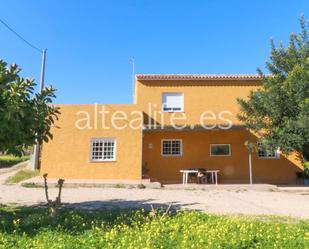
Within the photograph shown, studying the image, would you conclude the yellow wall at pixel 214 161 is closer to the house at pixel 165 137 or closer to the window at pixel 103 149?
the house at pixel 165 137

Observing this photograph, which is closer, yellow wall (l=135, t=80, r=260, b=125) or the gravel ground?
the gravel ground

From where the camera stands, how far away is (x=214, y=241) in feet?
20.7

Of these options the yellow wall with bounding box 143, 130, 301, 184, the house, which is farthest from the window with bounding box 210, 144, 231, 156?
the yellow wall with bounding box 143, 130, 301, 184

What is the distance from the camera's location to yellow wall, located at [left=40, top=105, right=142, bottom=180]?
19.3m

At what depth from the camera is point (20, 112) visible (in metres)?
7.50

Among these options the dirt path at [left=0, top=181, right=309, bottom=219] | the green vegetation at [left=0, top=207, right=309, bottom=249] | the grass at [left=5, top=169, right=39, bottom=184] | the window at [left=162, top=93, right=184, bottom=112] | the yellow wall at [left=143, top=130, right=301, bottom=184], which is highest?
the window at [left=162, top=93, right=184, bottom=112]

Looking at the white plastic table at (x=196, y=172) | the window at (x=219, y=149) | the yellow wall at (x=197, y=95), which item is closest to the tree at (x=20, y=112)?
the white plastic table at (x=196, y=172)

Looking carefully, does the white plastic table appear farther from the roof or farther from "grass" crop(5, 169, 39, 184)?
"grass" crop(5, 169, 39, 184)

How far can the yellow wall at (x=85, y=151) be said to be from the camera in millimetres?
19328

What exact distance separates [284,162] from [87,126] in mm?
12573

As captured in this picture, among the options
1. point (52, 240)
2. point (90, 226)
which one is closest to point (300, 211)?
point (90, 226)

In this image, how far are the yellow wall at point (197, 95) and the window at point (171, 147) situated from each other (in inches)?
48.5

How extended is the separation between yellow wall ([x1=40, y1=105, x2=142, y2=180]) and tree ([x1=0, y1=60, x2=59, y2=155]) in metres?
10.6

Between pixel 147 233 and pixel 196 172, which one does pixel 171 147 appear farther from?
pixel 147 233
